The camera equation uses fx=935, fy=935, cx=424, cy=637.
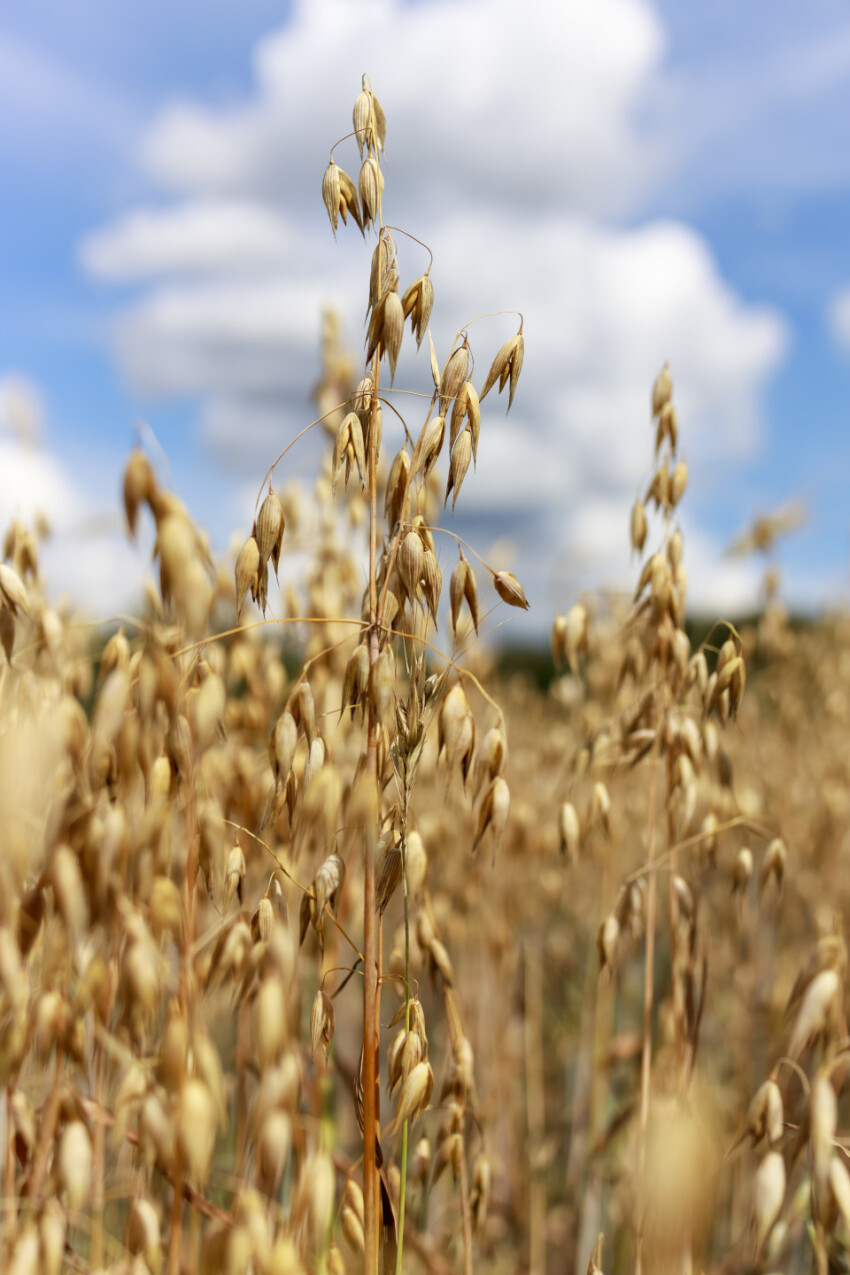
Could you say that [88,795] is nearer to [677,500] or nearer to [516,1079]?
[677,500]

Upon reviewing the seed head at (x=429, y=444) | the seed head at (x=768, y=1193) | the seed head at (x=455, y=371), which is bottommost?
the seed head at (x=768, y=1193)

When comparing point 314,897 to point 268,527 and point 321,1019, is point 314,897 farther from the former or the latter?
point 268,527

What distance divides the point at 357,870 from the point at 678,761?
78 cm

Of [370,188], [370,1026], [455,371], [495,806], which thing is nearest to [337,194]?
[370,188]

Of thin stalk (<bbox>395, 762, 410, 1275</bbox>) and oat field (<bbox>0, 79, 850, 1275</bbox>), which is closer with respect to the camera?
oat field (<bbox>0, 79, 850, 1275</bbox>)

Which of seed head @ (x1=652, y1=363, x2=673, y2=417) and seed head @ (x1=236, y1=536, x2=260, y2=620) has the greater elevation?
seed head @ (x1=652, y1=363, x2=673, y2=417)

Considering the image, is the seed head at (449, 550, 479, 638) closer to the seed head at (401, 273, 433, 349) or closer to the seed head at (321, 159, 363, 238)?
the seed head at (401, 273, 433, 349)

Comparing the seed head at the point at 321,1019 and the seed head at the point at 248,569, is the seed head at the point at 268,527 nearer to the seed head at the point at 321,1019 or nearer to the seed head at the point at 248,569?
the seed head at the point at 248,569

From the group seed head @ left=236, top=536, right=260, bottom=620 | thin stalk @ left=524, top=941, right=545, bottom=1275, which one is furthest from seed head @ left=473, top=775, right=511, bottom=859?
thin stalk @ left=524, top=941, right=545, bottom=1275

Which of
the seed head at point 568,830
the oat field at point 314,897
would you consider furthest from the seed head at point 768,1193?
the seed head at point 568,830

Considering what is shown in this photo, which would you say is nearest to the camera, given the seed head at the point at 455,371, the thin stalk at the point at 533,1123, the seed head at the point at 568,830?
the seed head at the point at 455,371

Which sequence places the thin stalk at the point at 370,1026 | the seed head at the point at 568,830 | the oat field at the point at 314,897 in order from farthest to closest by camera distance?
the seed head at the point at 568,830 → the thin stalk at the point at 370,1026 → the oat field at the point at 314,897

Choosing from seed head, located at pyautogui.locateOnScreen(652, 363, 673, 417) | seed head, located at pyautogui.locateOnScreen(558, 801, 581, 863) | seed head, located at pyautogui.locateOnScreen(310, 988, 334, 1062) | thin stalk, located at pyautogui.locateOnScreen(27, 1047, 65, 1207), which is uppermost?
seed head, located at pyautogui.locateOnScreen(652, 363, 673, 417)

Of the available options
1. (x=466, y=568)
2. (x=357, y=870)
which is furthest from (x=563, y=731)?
(x=466, y=568)
